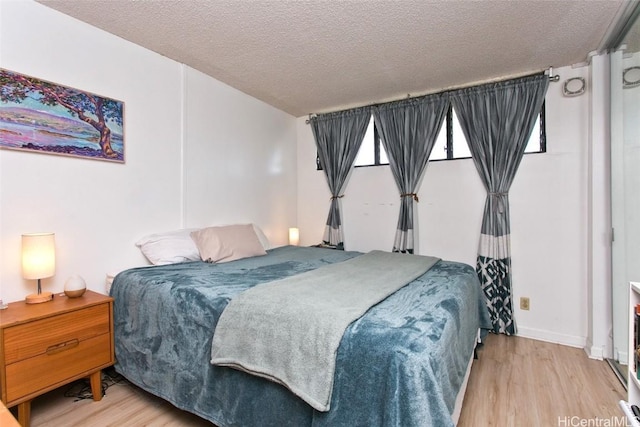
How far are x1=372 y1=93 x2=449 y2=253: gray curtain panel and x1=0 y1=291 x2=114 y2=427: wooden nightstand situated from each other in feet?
8.97

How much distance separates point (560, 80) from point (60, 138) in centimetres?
400

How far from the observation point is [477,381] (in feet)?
7.11

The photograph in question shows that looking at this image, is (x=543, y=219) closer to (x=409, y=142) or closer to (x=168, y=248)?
(x=409, y=142)

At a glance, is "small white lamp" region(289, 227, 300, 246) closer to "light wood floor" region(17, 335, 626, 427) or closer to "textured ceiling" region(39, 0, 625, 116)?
"textured ceiling" region(39, 0, 625, 116)

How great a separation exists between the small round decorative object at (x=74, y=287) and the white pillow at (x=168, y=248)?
0.55 m

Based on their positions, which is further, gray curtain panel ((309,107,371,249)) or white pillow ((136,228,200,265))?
gray curtain panel ((309,107,371,249))

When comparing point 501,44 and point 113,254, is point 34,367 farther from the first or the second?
point 501,44

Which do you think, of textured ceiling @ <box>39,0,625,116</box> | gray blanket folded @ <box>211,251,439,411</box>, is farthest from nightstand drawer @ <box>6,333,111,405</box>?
textured ceiling @ <box>39,0,625,116</box>

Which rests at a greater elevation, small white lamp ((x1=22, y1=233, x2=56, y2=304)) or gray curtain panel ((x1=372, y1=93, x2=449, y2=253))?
gray curtain panel ((x1=372, y1=93, x2=449, y2=253))

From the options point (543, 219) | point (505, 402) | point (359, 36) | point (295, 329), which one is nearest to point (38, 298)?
point (295, 329)

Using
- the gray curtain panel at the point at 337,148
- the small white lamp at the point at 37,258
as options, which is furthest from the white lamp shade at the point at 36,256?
the gray curtain panel at the point at 337,148

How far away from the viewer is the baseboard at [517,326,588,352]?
2742 mm

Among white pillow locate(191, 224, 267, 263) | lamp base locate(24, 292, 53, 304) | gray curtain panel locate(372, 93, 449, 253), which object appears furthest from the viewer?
gray curtain panel locate(372, 93, 449, 253)

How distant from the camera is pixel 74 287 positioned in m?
1.92
